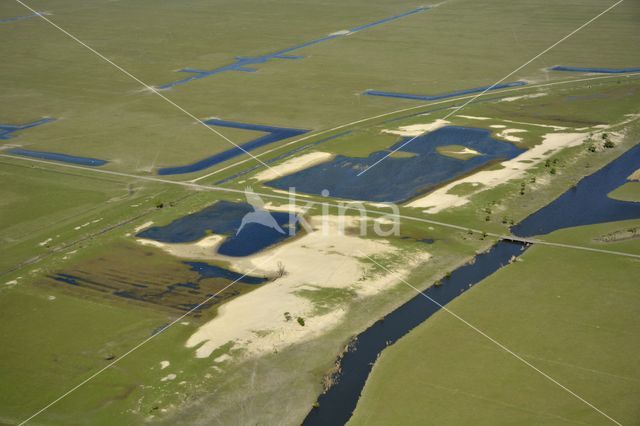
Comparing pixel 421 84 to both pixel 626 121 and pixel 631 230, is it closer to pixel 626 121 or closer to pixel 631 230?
pixel 626 121

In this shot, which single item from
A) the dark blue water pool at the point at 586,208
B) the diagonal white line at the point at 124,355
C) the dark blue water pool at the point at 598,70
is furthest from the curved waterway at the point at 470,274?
the dark blue water pool at the point at 598,70

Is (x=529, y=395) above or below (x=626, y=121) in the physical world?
below

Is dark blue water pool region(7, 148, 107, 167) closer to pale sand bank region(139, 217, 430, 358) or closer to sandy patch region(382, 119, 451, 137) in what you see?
pale sand bank region(139, 217, 430, 358)

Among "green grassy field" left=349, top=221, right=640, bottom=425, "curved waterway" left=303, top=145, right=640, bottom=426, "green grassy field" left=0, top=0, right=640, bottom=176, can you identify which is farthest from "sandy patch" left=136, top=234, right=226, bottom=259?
"green grassy field" left=0, top=0, right=640, bottom=176

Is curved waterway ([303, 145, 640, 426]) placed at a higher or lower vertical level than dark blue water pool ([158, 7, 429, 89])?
lower

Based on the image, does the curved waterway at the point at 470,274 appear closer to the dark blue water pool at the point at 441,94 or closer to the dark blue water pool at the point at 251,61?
the dark blue water pool at the point at 441,94

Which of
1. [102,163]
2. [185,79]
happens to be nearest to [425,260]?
[102,163]
